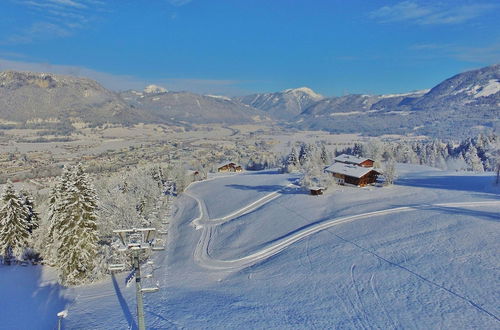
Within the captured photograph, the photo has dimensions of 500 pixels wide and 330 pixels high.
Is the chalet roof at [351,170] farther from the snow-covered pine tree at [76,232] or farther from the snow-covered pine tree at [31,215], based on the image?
the snow-covered pine tree at [31,215]

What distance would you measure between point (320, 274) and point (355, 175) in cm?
2834

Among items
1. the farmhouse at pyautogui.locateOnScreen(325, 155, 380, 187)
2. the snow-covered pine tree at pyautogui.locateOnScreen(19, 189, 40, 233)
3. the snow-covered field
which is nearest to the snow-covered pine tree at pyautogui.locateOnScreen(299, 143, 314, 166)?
the farmhouse at pyautogui.locateOnScreen(325, 155, 380, 187)

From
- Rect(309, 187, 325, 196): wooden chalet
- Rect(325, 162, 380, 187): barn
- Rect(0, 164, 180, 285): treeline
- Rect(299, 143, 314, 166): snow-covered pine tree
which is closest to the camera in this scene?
Rect(0, 164, 180, 285): treeline

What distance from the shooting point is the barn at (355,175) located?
50.6m

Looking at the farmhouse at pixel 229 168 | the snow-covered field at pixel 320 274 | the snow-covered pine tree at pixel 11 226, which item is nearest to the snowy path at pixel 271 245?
the snow-covered field at pixel 320 274

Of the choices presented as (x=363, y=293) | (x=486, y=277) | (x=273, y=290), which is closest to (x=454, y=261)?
(x=486, y=277)

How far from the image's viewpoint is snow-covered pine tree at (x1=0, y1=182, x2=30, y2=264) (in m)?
34.8

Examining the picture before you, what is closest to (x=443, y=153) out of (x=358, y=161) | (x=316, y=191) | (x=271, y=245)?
(x=358, y=161)

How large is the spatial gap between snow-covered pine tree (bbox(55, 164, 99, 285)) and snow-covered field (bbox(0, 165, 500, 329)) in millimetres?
1758

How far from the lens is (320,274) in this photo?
24.4 m

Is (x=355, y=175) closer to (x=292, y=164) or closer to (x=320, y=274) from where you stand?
(x=320, y=274)

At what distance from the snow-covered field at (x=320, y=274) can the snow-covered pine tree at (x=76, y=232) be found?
176 cm

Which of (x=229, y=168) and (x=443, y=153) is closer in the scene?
(x=229, y=168)

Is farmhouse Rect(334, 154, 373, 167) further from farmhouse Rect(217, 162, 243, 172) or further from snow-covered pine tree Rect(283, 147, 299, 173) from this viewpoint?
farmhouse Rect(217, 162, 243, 172)
